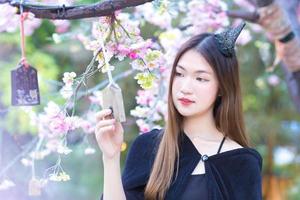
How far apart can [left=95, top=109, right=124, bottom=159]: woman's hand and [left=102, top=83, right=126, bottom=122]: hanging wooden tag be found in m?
0.02

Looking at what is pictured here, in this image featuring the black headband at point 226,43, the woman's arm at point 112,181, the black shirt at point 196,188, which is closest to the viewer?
the woman's arm at point 112,181

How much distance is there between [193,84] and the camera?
5.92ft

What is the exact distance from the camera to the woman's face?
1807 mm

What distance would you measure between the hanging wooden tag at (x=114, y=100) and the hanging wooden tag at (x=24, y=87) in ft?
0.86

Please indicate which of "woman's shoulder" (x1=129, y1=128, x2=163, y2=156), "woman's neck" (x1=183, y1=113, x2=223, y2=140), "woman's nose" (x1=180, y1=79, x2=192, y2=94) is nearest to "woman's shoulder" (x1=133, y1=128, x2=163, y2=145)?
"woman's shoulder" (x1=129, y1=128, x2=163, y2=156)

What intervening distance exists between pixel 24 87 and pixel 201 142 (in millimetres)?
577

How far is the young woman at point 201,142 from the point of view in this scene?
181cm

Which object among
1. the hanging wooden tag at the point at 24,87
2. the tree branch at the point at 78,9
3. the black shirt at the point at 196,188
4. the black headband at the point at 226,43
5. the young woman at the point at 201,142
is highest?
the tree branch at the point at 78,9

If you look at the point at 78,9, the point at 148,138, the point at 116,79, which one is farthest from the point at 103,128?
the point at 116,79

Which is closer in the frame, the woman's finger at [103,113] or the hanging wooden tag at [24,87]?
the woman's finger at [103,113]

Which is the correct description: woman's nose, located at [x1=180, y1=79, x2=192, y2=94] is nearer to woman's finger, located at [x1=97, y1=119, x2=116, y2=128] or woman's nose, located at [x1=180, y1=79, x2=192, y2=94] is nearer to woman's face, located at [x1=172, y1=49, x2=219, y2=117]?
Result: woman's face, located at [x1=172, y1=49, x2=219, y2=117]

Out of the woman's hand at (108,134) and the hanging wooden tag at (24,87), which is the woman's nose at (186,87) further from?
the hanging wooden tag at (24,87)

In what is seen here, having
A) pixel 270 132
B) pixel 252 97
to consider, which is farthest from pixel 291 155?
pixel 252 97

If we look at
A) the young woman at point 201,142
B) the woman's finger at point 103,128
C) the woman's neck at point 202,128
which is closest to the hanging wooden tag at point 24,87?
Result: the woman's finger at point 103,128
